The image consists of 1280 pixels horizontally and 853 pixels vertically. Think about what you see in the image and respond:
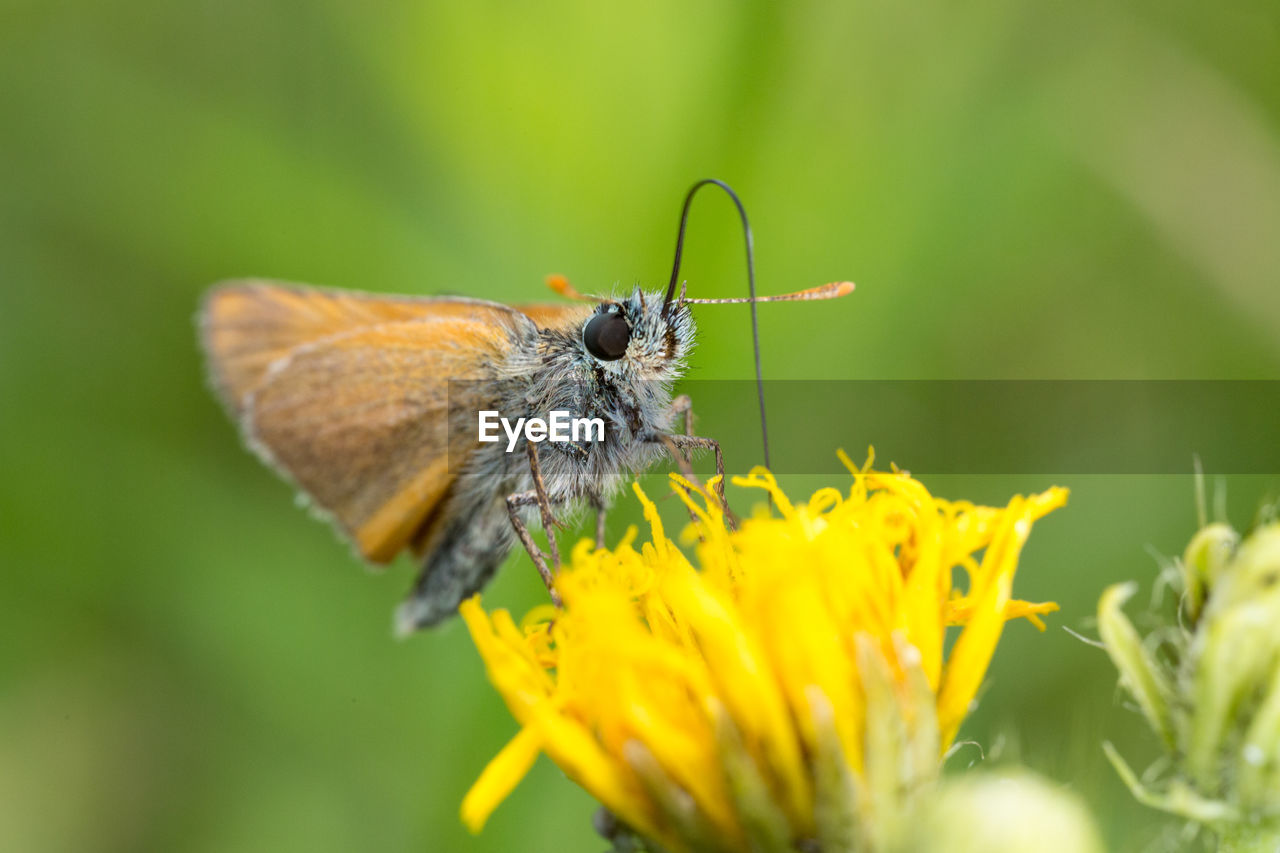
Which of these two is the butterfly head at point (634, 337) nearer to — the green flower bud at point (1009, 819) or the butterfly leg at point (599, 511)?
the butterfly leg at point (599, 511)

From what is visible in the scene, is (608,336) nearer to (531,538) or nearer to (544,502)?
(544,502)

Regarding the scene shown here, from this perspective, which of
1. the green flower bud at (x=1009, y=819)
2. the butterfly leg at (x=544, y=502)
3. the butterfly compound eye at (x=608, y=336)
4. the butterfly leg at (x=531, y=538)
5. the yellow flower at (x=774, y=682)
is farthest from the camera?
the butterfly compound eye at (x=608, y=336)

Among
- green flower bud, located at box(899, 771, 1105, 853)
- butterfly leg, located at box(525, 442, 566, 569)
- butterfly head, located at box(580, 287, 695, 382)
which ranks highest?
butterfly head, located at box(580, 287, 695, 382)

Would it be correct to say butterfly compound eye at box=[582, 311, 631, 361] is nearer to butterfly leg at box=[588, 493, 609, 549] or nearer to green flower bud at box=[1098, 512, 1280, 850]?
butterfly leg at box=[588, 493, 609, 549]

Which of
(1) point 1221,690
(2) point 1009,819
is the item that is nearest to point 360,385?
(2) point 1009,819

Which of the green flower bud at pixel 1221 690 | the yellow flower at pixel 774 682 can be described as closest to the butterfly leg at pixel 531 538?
the yellow flower at pixel 774 682

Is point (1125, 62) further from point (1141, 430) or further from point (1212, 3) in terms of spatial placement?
point (1141, 430)

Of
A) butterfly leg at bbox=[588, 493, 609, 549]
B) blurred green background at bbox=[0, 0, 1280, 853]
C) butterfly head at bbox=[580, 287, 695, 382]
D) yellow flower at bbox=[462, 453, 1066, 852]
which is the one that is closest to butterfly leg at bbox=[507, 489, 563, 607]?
butterfly leg at bbox=[588, 493, 609, 549]
